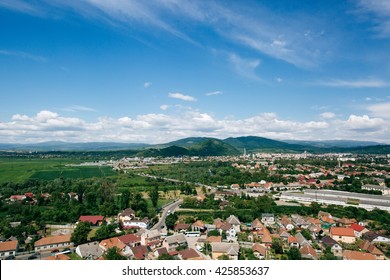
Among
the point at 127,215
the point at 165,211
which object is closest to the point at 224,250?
the point at 127,215

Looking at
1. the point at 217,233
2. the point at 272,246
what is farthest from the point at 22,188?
the point at 272,246

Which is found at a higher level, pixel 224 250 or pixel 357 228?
pixel 224 250

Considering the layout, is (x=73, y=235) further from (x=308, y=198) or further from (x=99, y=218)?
(x=308, y=198)

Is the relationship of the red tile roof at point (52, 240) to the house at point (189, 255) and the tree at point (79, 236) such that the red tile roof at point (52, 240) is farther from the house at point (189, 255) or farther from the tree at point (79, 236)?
the house at point (189, 255)

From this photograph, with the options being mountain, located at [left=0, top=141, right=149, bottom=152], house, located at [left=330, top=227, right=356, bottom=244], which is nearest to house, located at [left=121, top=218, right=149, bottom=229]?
house, located at [left=330, top=227, right=356, bottom=244]

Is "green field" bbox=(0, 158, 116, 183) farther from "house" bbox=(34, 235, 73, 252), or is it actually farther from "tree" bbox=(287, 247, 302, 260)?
"tree" bbox=(287, 247, 302, 260)

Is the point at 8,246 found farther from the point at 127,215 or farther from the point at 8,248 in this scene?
the point at 127,215
